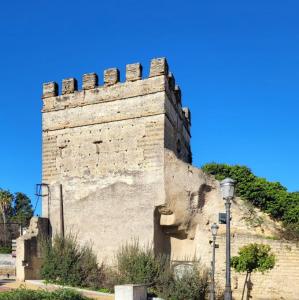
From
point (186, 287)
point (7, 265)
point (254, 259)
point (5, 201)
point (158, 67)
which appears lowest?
point (7, 265)

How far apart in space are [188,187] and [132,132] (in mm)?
3268

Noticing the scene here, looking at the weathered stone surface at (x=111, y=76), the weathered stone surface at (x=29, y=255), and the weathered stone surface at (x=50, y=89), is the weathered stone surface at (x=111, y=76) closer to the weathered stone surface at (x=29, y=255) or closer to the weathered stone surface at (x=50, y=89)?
the weathered stone surface at (x=50, y=89)

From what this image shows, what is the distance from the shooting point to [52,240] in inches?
767

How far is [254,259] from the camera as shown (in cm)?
1739

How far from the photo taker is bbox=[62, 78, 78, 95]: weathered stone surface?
70.4 ft

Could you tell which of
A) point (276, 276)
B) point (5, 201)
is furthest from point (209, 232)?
point (5, 201)

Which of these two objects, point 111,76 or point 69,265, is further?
point 111,76

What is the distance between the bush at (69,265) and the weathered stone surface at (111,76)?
273 inches

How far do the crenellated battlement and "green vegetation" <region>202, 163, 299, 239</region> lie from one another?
5.61 metres

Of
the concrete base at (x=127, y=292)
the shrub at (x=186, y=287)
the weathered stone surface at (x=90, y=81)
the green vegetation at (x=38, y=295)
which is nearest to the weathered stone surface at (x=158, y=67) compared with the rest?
the weathered stone surface at (x=90, y=81)

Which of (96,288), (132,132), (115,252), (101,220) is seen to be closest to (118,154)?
(132,132)

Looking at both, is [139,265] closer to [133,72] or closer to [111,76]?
[133,72]

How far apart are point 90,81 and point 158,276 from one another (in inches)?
360

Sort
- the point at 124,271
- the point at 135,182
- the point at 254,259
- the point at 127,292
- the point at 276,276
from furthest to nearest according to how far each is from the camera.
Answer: the point at 135,182, the point at 276,276, the point at 254,259, the point at 124,271, the point at 127,292
